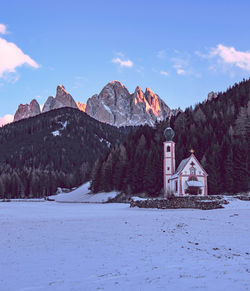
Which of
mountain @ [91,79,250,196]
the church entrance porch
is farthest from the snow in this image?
the church entrance porch

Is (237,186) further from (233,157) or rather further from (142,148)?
(142,148)

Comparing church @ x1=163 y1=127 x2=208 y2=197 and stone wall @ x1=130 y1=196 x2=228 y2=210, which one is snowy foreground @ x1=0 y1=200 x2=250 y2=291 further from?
church @ x1=163 y1=127 x2=208 y2=197

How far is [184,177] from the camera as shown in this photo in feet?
209

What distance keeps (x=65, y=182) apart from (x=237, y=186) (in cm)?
9949

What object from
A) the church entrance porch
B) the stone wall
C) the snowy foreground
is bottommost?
the snowy foreground

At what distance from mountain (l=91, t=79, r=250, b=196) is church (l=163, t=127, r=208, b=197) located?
5932 millimetres

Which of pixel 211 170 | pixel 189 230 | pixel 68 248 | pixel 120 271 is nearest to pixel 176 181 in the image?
pixel 211 170

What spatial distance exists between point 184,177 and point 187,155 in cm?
1580

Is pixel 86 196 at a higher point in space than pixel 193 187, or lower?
lower

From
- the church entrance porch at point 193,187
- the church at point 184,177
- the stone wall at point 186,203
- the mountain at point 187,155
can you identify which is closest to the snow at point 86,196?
the mountain at point 187,155

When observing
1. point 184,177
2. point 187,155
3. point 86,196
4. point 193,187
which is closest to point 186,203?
point 184,177

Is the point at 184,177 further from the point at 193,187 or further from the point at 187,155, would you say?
the point at 187,155

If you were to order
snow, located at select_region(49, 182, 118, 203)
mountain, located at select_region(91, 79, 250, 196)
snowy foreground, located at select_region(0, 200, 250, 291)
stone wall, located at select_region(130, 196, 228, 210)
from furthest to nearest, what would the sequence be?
snow, located at select_region(49, 182, 118, 203) → mountain, located at select_region(91, 79, 250, 196) → stone wall, located at select_region(130, 196, 228, 210) → snowy foreground, located at select_region(0, 200, 250, 291)

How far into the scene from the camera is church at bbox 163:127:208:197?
207 ft
